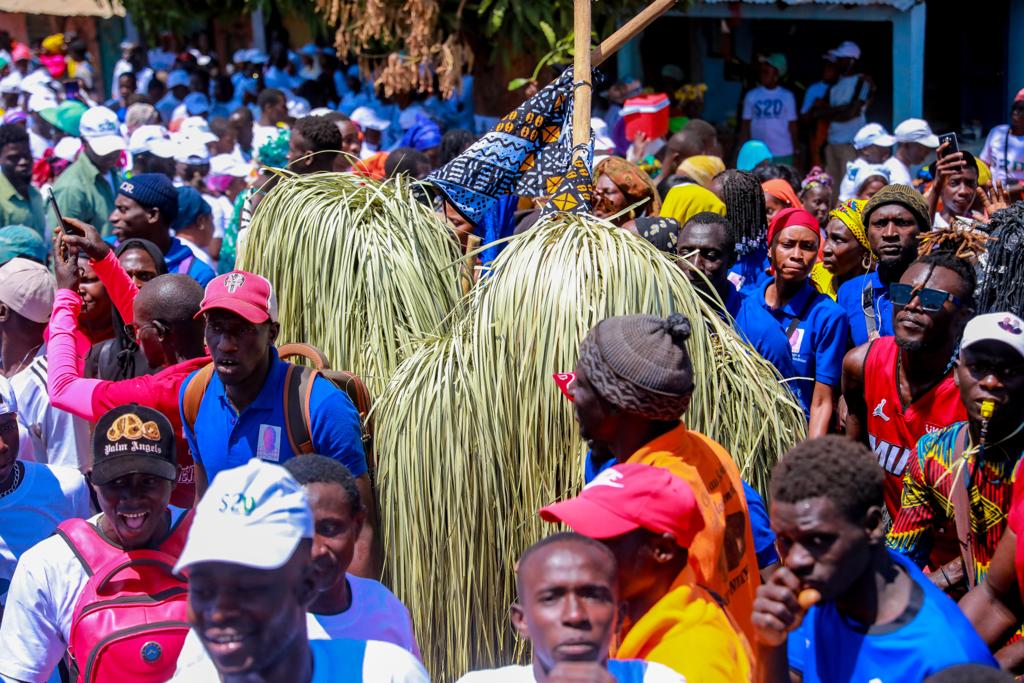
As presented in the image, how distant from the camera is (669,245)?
5.48 m

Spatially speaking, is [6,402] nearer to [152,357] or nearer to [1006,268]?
[152,357]

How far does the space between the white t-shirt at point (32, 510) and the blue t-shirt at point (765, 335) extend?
2.63 metres

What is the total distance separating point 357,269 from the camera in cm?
Answer: 514

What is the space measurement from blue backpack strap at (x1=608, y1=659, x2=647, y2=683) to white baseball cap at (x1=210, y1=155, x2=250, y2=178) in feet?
27.9

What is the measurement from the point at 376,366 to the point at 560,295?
47.1 inches

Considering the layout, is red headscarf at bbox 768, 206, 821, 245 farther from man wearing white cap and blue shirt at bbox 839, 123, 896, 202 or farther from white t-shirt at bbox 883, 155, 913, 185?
man wearing white cap and blue shirt at bbox 839, 123, 896, 202

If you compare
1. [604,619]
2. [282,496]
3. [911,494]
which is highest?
[282,496]

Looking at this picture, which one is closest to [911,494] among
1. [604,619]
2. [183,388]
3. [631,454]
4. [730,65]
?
[631,454]

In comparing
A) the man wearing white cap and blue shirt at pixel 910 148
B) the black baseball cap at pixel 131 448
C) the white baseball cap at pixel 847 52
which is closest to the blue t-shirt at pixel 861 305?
the black baseball cap at pixel 131 448

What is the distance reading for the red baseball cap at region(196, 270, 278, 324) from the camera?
3.86 metres

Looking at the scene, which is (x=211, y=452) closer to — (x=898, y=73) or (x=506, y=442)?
(x=506, y=442)

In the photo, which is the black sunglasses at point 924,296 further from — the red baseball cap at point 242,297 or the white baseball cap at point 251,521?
the white baseball cap at point 251,521

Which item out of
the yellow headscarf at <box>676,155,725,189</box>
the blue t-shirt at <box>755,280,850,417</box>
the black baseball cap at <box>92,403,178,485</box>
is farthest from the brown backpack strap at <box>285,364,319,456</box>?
the yellow headscarf at <box>676,155,725,189</box>

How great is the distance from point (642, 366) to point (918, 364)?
178 cm
